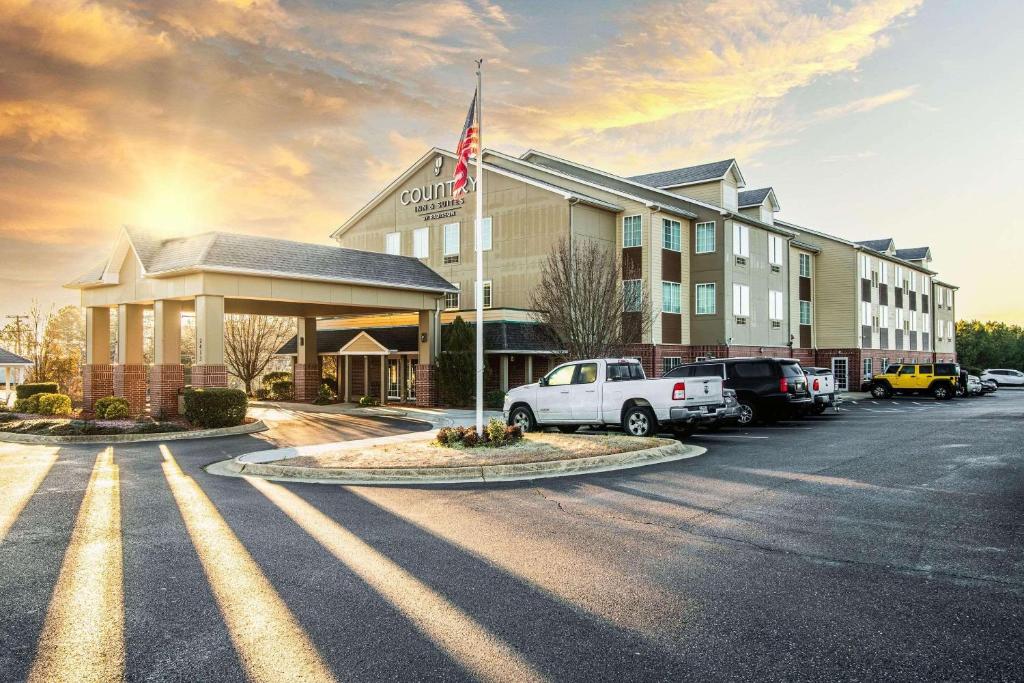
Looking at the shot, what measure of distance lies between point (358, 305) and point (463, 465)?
15.8 m

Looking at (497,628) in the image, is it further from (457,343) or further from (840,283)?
(840,283)

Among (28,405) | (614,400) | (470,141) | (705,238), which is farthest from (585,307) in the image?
(28,405)

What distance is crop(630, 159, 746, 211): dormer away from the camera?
125 feet

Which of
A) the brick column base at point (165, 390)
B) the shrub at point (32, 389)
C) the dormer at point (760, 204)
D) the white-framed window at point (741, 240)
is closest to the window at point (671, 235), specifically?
the white-framed window at point (741, 240)

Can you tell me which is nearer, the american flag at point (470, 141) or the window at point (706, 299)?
the american flag at point (470, 141)

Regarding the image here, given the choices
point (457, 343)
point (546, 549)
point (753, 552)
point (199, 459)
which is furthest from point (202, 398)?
point (753, 552)

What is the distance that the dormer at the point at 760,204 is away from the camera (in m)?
40.8

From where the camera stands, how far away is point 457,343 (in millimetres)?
30594

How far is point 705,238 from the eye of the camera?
37031mm

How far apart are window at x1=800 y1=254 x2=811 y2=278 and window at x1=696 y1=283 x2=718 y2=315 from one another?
12.5 m

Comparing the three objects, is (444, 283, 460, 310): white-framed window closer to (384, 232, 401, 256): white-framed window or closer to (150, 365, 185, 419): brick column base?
(384, 232, 401, 256): white-framed window

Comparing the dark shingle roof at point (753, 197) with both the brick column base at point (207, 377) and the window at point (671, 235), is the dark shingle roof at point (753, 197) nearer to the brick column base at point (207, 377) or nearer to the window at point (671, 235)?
the window at point (671, 235)

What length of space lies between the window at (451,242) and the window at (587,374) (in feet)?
67.5

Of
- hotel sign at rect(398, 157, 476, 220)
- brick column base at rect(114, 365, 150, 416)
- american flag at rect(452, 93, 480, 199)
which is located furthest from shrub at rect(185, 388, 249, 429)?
hotel sign at rect(398, 157, 476, 220)
